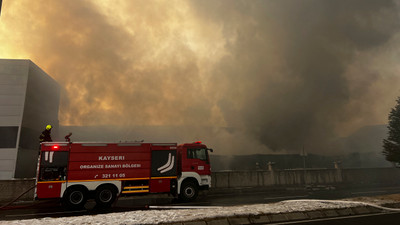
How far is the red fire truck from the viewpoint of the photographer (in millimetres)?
10766

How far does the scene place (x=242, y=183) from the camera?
1778 centimetres

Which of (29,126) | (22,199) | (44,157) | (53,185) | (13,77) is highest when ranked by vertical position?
(13,77)

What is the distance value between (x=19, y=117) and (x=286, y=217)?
2178 centimetres

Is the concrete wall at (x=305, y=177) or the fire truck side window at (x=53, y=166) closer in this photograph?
the fire truck side window at (x=53, y=166)

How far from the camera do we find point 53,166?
1084 centimetres

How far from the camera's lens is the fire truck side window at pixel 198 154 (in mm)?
13281

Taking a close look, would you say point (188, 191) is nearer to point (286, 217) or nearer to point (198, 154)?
point (198, 154)

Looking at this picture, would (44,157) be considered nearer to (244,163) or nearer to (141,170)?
(141,170)

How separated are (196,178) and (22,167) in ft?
53.3

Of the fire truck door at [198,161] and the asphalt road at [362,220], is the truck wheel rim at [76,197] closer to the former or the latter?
the fire truck door at [198,161]

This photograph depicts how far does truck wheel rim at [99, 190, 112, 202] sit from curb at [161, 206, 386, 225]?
6943 millimetres

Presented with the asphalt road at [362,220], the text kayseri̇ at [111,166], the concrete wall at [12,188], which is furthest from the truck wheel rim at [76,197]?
the asphalt road at [362,220]

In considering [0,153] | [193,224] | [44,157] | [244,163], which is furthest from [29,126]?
[244,163]

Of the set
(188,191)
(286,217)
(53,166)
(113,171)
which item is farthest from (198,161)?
(53,166)
